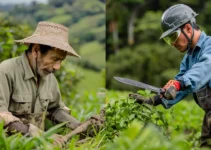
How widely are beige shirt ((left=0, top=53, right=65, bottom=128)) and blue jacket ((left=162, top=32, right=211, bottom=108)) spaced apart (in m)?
0.92

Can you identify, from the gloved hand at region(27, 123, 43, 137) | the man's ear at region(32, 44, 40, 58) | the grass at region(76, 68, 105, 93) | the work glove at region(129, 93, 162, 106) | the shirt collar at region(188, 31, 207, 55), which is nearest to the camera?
the gloved hand at region(27, 123, 43, 137)

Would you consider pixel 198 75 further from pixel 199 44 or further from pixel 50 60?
pixel 50 60

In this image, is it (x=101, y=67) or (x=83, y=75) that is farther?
(x=83, y=75)

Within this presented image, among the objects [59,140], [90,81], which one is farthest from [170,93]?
[90,81]

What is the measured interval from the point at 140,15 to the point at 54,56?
431 inches

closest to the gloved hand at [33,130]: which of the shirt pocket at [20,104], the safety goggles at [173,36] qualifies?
the shirt pocket at [20,104]

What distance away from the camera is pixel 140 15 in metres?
15.6

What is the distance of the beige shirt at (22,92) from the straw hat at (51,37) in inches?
7.1

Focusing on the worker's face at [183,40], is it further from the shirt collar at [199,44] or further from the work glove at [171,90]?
the work glove at [171,90]

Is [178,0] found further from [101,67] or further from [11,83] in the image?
[11,83]

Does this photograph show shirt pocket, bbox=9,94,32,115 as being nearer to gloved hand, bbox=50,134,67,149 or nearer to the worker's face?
gloved hand, bbox=50,134,67,149

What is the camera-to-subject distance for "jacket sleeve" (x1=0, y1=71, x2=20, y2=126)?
4711 millimetres

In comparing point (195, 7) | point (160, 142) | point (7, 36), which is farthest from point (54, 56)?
point (195, 7)

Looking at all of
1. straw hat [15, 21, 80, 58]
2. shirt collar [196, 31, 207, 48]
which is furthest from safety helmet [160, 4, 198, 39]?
straw hat [15, 21, 80, 58]
